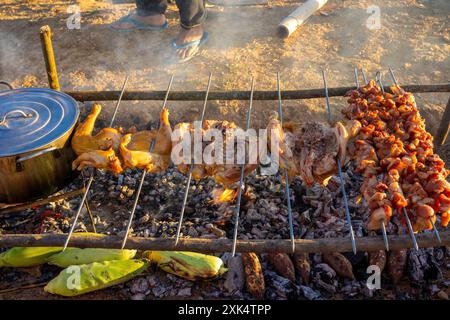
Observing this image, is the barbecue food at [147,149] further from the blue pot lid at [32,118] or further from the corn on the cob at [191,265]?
the corn on the cob at [191,265]

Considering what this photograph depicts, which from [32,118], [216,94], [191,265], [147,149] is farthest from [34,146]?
[216,94]

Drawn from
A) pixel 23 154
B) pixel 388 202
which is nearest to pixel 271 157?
pixel 388 202

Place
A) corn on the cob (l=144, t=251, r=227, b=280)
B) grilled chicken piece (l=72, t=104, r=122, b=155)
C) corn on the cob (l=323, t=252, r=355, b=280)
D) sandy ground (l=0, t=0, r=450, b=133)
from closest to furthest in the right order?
grilled chicken piece (l=72, t=104, r=122, b=155) → corn on the cob (l=144, t=251, r=227, b=280) → corn on the cob (l=323, t=252, r=355, b=280) → sandy ground (l=0, t=0, r=450, b=133)

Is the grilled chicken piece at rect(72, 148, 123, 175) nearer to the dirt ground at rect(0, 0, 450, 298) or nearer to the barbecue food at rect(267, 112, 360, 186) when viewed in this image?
the barbecue food at rect(267, 112, 360, 186)

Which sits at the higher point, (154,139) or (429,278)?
(154,139)

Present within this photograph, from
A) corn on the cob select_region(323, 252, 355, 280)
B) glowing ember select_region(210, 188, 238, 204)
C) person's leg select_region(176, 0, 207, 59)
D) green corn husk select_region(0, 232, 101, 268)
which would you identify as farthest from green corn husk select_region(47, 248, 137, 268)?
person's leg select_region(176, 0, 207, 59)

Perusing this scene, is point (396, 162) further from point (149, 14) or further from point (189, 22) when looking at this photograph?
point (149, 14)

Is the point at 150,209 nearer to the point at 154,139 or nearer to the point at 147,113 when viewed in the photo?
the point at 154,139
